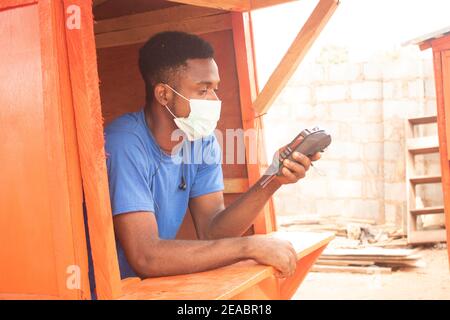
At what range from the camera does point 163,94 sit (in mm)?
2986

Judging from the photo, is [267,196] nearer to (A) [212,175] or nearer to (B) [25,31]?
(A) [212,175]

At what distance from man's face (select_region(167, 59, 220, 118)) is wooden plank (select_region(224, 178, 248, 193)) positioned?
79cm

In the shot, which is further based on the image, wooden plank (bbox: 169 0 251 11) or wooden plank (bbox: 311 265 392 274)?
wooden plank (bbox: 311 265 392 274)

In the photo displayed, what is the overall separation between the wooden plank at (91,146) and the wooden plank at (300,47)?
1515 millimetres

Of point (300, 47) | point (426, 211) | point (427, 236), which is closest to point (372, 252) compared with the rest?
point (427, 236)

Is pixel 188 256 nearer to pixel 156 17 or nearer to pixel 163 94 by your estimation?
pixel 163 94

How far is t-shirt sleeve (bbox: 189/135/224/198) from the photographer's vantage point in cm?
318

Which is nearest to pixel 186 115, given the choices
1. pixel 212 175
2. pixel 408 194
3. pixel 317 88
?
pixel 212 175

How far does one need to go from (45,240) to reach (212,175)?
1.24 meters

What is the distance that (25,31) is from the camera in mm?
2123

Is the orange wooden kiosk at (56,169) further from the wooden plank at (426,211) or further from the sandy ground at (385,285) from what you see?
the wooden plank at (426,211)

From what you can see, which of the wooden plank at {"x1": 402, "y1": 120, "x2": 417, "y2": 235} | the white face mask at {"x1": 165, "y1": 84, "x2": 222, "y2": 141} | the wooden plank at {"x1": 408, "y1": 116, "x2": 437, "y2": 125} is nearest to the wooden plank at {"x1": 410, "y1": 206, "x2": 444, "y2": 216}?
the wooden plank at {"x1": 402, "y1": 120, "x2": 417, "y2": 235}

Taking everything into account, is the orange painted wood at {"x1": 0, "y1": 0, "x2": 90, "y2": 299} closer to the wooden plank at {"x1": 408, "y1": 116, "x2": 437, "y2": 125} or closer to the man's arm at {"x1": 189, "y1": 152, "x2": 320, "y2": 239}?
the man's arm at {"x1": 189, "y1": 152, "x2": 320, "y2": 239}
